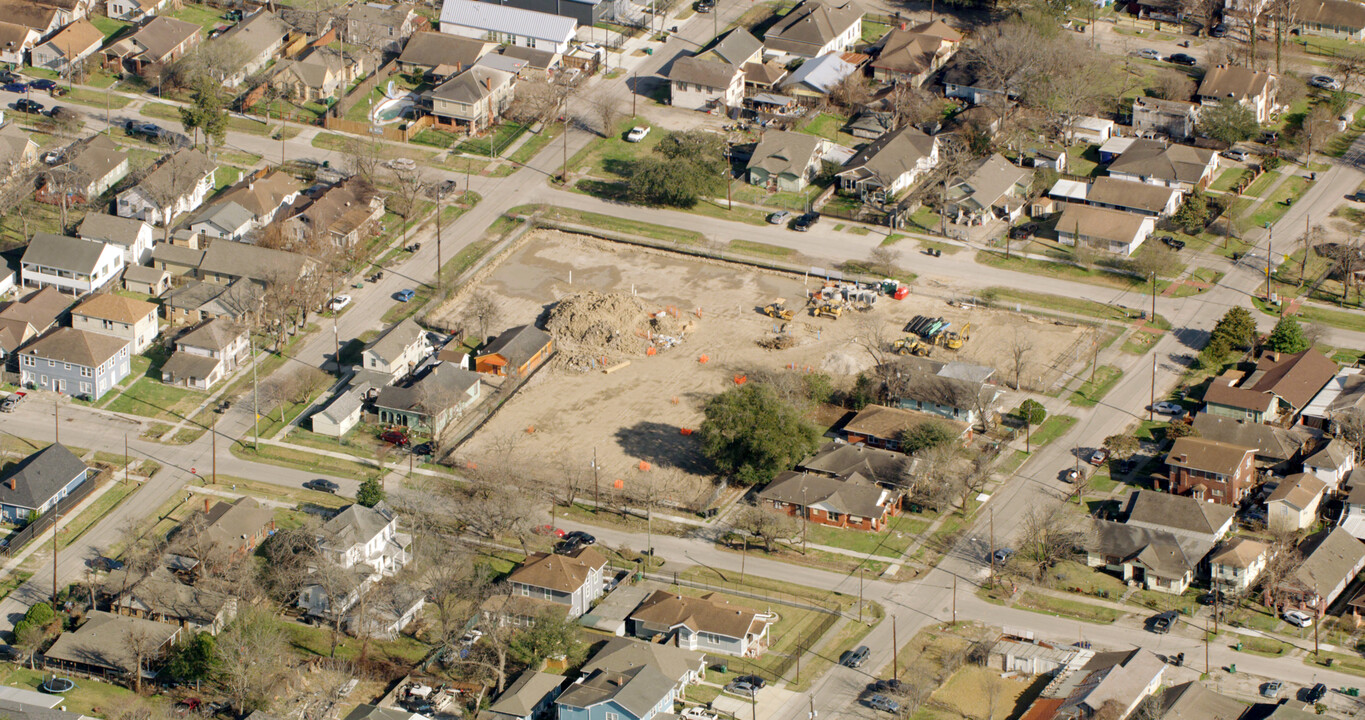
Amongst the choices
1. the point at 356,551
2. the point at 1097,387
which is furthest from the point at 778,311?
the point at 356,551

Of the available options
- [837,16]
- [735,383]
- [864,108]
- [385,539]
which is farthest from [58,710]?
[837,16]

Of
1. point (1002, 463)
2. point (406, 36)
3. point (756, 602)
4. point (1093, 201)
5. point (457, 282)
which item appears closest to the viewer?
point (756, 602)

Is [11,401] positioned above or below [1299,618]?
below

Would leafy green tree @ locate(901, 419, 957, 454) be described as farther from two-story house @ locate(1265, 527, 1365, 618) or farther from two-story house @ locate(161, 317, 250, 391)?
two-story house @ locate(161, 317, 250, 391)

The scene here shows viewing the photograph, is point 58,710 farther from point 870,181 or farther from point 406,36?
point 406,36

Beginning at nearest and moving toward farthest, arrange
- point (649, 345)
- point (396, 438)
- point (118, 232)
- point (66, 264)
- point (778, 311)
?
point (396, 438) < point (649, 345) < point (66, 264) < point (778, 311) < point (118, 232)

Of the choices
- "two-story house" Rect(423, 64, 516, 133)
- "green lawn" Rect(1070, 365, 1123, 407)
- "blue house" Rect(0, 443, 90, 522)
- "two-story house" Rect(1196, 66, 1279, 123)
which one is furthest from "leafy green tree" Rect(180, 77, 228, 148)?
"two-story house" Rect(1196, 66, 1279, 123)

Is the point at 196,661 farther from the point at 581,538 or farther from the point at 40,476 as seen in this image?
the point at 581,538
